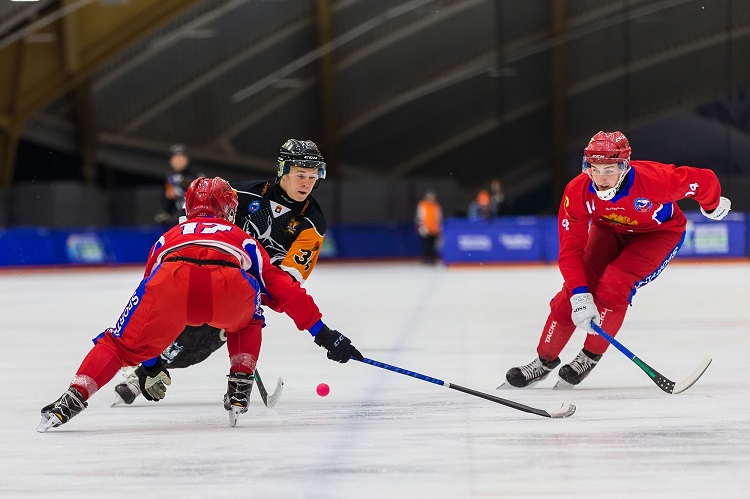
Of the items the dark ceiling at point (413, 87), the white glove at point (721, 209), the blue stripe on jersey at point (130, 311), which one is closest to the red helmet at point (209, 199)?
the blue stripe on jersey at point (130, 311)

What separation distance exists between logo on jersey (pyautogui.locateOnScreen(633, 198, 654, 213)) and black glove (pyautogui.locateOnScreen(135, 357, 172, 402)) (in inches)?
93.6

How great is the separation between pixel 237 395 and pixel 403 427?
70 cm

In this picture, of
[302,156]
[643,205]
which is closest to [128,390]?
[302,156]

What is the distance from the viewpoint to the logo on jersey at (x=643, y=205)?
5523 mm

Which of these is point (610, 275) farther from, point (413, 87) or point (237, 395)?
point (413, 87)

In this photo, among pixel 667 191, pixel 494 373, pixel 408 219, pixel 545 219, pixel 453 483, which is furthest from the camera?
pixel 408 219

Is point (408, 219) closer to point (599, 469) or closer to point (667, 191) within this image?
point (667, 191)

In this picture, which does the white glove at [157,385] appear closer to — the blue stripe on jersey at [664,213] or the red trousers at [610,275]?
the red trousers at [610,275]

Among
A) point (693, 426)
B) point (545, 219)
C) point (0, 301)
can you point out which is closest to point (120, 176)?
point (545, 219)

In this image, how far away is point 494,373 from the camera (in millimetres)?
6285

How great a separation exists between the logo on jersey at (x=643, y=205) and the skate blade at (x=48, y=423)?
2871mm

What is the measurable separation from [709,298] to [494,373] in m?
5.81

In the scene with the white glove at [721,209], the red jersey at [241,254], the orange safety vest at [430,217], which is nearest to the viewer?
the red jersey at [241,254]

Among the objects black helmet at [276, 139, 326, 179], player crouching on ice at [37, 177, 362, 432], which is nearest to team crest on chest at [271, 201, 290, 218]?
black helmet at [276, 139, 326, 179]
